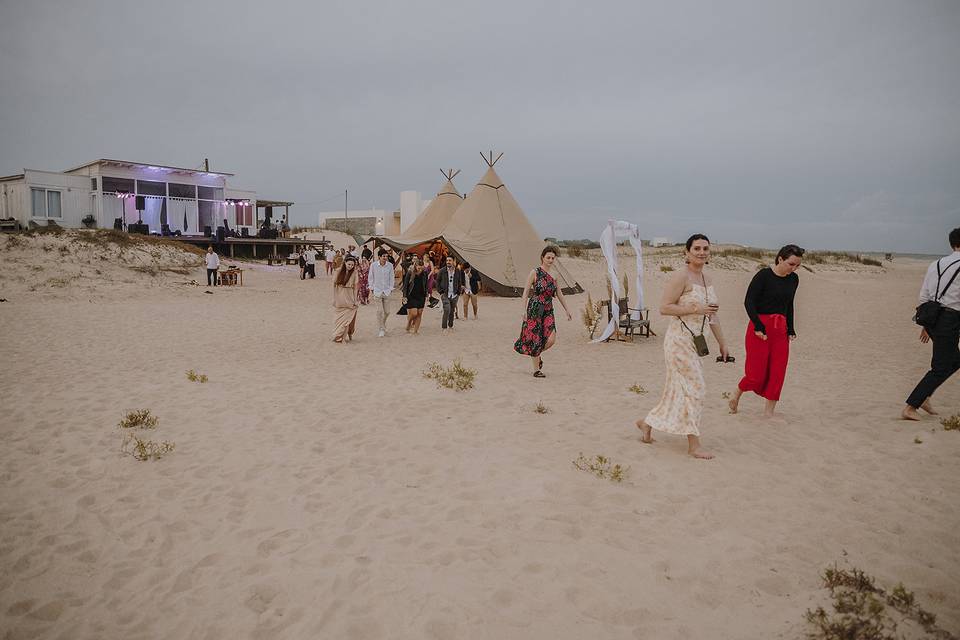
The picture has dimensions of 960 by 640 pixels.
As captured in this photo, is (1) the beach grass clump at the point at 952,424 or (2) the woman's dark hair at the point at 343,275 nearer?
(1) the beach grass clump at the point at 952,424

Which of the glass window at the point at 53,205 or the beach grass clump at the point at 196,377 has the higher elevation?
the glass window at the point at 53,205

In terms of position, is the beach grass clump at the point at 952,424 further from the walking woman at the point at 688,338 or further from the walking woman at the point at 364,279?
the walking woman at the point at 364,279

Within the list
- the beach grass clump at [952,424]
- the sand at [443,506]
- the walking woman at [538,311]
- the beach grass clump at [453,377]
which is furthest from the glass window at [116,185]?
the beach grass clump at [952,424]

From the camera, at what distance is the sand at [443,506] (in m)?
2.58

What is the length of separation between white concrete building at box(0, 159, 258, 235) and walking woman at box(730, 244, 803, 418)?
28.2 metres

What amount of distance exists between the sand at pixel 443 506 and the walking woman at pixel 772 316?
588 mm

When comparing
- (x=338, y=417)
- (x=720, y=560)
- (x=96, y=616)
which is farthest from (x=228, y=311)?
(x=720, y=560)

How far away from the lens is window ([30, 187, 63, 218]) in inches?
930

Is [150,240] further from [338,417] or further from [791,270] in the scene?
[791,270]

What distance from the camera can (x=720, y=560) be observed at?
287 centimetres

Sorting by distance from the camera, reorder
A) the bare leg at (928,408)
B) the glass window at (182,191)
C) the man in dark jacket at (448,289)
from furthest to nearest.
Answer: the glass window at (182,191), the man in dark jacket at (448,289), the bare leg at (928,408)

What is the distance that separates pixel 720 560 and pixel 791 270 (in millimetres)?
2978

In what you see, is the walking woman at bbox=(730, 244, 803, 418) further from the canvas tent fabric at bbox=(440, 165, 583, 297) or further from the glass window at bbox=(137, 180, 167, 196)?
the glass window at bbox=(137, 180, 167, 196)

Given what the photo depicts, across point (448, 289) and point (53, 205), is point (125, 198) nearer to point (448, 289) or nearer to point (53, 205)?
point (53, 205)
